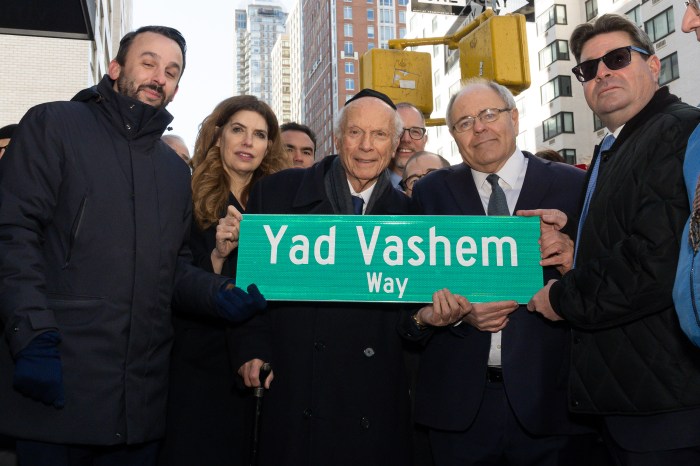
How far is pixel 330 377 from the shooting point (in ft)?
10.0

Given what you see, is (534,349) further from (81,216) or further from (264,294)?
(81,216)

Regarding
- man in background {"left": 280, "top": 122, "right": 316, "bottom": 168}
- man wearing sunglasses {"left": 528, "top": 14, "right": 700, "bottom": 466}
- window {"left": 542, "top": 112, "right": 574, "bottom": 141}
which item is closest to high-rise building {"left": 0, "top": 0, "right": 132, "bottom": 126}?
man in background {"left": 280, "top": 122, "right": 316, "bottom": 168}

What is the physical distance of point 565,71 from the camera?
132 feet

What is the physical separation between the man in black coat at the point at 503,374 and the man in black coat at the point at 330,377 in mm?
167

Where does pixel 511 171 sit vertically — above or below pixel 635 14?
below

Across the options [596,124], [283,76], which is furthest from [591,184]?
[283,76]

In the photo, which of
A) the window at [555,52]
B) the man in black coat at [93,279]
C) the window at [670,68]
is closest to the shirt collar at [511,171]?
the man in black coat at [93,279]

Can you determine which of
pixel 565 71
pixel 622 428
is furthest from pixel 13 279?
pixel 565 71

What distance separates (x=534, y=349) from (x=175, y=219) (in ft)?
5.88

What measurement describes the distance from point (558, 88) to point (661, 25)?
807cm

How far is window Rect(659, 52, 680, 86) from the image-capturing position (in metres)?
30.9

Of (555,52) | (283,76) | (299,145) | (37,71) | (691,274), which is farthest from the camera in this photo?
(283,76)

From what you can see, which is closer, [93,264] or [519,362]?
[93,264]

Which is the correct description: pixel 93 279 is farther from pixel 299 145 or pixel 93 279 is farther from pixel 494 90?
pixel 299 145
